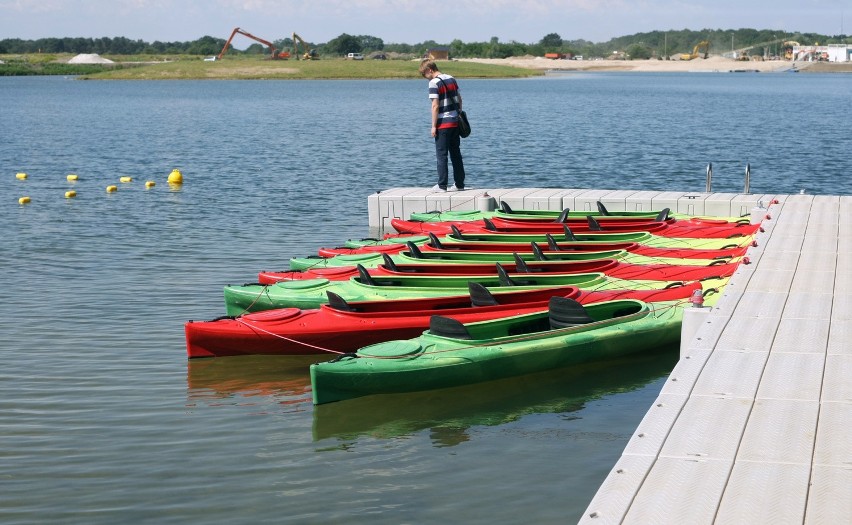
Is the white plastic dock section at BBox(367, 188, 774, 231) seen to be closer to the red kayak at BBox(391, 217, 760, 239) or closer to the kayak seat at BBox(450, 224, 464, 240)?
the red kayak at BBox(391, 217, 760, 239)

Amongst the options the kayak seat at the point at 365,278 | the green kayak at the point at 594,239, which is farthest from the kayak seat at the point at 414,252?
the kayak seat at the point at 365,278

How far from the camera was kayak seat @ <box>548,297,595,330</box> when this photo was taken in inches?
413

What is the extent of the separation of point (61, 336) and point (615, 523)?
8847 mm

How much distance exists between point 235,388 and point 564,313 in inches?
131

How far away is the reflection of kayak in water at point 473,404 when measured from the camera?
9508mm

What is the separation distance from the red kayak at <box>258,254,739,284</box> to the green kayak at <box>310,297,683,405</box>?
1023 mm

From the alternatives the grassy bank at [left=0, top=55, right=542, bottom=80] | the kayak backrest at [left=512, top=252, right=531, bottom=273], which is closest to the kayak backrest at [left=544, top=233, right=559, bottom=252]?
the kayak backrest at [left=512, top=252, right=531, bottom=273]

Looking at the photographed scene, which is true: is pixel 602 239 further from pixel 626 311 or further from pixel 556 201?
pixel 556 201

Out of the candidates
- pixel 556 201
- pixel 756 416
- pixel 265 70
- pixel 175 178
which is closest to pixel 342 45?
pixel 265 70

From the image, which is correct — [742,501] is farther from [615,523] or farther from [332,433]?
[332,433]

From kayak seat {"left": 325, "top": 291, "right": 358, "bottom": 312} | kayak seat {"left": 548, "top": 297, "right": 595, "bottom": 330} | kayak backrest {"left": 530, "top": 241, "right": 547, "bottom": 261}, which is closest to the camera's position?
kayak seat {"left": 548, "top": 297, "right": 595, "bottom": 330}

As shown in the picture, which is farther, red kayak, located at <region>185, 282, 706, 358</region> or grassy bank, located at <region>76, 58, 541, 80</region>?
grassy bank, located at <region>76, 58, 541, 80</region>

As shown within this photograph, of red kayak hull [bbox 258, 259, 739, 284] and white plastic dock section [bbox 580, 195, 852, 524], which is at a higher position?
white plastic dock section [bbox 580, 195, 852, 524]

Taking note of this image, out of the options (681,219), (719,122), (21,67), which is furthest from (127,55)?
(681,219)
